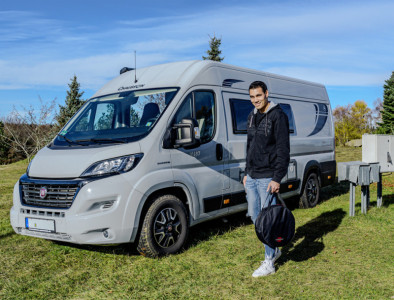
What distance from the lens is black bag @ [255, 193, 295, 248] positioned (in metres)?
4.23

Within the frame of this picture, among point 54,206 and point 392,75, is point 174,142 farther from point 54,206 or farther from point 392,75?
point 392,75

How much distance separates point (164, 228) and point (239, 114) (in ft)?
7.44

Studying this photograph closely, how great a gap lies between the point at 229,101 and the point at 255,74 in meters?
1.05

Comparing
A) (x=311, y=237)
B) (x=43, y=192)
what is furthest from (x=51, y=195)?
(x=311, y=237)

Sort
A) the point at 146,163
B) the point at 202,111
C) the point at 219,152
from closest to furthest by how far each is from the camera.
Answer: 1. the point at 146,163
2. the point at 202,111
3. the point at 219,152

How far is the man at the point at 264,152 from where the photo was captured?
13.8 ft

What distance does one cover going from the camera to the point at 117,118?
5582 mm

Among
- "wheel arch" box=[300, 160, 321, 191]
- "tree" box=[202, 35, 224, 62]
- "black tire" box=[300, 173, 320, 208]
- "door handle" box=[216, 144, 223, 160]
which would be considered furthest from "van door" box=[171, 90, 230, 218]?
"tree" box=[202, 35, 224, 62]

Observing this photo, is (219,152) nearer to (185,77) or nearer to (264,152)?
(185,77)

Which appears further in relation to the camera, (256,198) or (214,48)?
(214,48)

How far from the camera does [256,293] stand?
13.1ft

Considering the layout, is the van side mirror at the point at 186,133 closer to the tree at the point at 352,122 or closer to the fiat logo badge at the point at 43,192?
the fiat logo badge at the point at 43,192

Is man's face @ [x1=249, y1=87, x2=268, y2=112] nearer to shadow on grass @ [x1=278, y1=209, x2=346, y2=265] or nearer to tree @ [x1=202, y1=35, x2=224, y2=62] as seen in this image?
shadow on grass @ [x1=278, y1=209, x2=346, y2=265]

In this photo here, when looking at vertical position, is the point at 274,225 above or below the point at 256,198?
below
